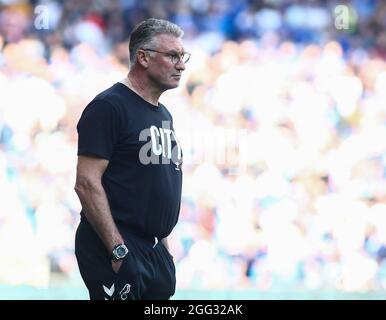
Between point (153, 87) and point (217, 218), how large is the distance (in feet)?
9.51

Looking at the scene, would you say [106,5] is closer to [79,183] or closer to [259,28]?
[259,28]

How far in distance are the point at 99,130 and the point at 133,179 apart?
8.5 inches

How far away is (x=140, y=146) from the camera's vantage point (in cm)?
311

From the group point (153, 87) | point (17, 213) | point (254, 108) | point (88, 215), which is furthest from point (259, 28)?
point (88, 215)

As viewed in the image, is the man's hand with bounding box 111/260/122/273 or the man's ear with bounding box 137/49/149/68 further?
the man's ear with bounding box 137/49/149/68

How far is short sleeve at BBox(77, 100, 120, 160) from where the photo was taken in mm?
3041

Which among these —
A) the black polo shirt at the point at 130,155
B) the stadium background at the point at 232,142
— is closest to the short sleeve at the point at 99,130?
the black polo shirt at the point at 130,155

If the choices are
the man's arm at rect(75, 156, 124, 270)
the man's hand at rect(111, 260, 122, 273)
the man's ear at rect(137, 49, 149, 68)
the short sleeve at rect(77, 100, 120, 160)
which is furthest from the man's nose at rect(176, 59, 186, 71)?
the man's hand at rect(111, 260, 122, 273)

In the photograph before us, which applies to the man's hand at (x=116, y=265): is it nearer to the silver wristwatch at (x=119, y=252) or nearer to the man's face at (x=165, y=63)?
the silver wristwatch at (x=119, y=252)

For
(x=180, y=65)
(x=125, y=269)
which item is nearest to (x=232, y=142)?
(x=180, y=65)

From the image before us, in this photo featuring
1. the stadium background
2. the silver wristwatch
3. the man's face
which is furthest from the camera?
the stadium background

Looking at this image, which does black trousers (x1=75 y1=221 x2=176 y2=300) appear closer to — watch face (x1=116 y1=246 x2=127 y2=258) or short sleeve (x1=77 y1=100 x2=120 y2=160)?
watch face (x1=116 y1=246 x2=127 y2=258)

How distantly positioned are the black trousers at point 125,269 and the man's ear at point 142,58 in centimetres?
63

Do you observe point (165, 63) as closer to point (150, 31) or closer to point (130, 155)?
point (150, 31)
